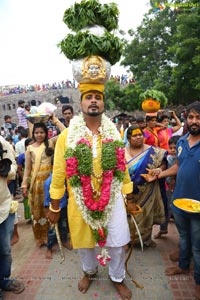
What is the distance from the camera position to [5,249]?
2898 mm

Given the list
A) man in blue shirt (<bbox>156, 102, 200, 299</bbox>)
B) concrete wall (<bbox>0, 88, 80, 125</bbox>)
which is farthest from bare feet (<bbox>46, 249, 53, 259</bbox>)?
concrete wall (<bbox>0, 88, 80, 125</bbox>)

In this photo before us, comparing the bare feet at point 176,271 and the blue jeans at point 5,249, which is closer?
the blue jeans at point 5,249

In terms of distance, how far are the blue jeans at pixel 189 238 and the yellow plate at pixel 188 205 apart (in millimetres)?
149

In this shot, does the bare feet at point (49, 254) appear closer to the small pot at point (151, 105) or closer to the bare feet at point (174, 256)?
the bare feet at point (174, 256)

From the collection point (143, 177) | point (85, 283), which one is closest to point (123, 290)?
point (85, 283)

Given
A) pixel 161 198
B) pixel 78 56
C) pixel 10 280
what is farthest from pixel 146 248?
pixel 78 56

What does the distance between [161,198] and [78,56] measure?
238cm

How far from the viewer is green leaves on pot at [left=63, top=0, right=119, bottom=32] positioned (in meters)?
2.75

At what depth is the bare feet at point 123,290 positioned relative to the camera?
2.90m

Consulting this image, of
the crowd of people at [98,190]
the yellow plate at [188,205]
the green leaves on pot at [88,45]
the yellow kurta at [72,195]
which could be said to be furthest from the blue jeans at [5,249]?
the green leaves on pot at [88,45]

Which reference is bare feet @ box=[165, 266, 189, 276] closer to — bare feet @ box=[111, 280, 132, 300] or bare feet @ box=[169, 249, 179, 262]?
bare feet @ box=[169, 249, 179, 262]

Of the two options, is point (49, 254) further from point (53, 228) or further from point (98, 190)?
point (98, 190)

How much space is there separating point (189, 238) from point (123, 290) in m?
0.99

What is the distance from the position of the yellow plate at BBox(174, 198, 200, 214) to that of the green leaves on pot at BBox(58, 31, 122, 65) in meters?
1.79
